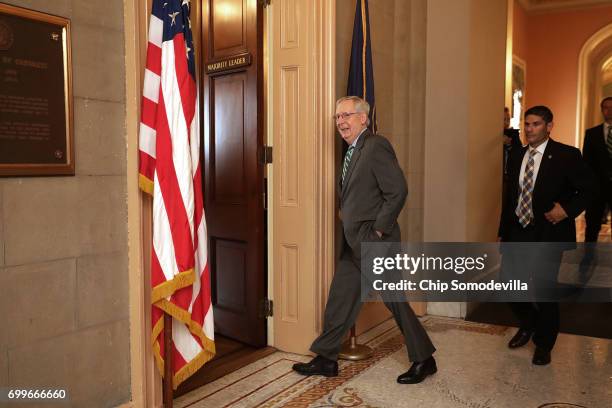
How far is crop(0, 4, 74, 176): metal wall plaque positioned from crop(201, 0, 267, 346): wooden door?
1591 mm

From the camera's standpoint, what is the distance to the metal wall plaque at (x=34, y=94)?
6.36 feet

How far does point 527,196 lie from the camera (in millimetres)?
3424

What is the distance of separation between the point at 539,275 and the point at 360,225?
118 centimetres

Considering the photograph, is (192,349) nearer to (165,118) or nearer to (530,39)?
(165,118)

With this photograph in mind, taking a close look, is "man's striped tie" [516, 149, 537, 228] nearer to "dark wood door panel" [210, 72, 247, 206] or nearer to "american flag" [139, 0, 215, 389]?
"dark wood door panel" [210, 72, 247, 206]

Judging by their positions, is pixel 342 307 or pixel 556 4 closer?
pixel 342 307

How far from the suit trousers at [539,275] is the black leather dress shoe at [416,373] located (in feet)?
2.66

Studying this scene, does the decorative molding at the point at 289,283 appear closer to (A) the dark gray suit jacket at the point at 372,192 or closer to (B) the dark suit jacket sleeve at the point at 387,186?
(A) the dark gray suit jacket at the point at 372,192

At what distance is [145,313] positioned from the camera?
2.45m

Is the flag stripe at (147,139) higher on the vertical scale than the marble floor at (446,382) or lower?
higher

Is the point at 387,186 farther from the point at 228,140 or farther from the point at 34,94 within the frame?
the point at 34,94

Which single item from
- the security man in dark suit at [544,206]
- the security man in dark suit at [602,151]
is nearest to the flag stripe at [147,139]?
the security man in dark suit at [544,206]

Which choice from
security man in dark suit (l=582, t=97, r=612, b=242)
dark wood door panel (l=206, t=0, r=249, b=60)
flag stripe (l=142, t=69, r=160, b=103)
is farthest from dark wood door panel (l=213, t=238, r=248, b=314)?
security man in dark suit (l=582, t=97, r=612, b=242)

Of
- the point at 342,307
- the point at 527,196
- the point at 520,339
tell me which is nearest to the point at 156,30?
the point at 342,307
